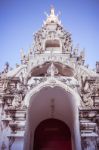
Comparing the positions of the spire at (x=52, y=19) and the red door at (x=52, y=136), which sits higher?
the spire at (x=52, y=19)

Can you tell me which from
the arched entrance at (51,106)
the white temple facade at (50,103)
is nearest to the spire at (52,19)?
the white temple facade at (50,103)

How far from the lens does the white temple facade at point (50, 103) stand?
1094 cm

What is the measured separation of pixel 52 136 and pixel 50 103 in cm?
211

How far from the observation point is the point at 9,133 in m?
11.0

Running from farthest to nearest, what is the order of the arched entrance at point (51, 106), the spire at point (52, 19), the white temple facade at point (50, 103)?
1. the spire at point (52, 19)
2. the arched entrance at point (51, 106)
3. the white temple facade at point (50, 103)

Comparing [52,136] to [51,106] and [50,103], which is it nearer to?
[51,106]

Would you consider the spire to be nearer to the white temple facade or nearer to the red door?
the white temple facade

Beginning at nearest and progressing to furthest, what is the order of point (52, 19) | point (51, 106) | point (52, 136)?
point (51, 106)
point (52, 136)
point (52, 19)

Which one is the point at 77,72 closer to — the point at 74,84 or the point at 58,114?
the point at 74,84

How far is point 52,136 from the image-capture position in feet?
44.5

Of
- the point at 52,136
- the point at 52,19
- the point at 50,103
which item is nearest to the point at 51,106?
the point at 50,103

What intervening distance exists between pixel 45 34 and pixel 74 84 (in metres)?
7.04

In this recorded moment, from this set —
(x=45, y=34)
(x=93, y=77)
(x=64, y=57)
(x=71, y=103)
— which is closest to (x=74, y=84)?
(x=71, y=103)

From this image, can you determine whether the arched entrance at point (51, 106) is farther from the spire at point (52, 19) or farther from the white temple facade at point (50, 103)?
the spire at point (52, 19)
